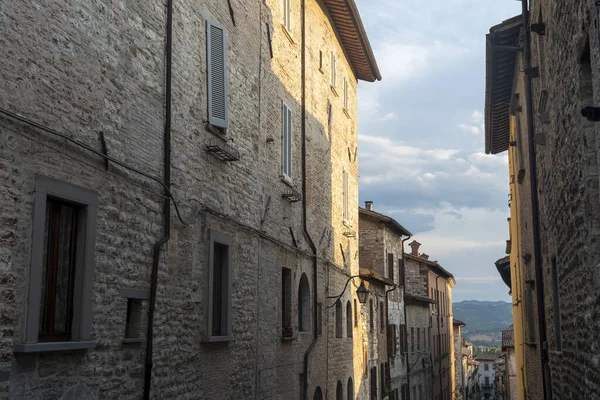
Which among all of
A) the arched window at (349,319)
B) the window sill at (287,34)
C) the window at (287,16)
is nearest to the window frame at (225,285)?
the window sill at (287,34)

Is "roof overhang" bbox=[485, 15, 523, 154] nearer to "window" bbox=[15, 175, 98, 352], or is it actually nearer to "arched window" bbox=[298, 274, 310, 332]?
"arched window" bbox=[298, 274, 310, 332]

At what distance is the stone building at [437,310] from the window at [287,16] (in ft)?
64.7

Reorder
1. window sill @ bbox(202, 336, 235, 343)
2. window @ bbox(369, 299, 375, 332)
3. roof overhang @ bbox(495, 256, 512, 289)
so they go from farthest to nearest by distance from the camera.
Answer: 1. roof overhang @ bbox(495, 256, 512, 289)
2. window @ bbox(369, 299, 375, 332)
3. window sill @ bbox(202, 336, 235, 343)

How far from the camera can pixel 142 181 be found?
815 cm

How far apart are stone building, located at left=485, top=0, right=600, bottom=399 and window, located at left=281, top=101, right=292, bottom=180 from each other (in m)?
3.99

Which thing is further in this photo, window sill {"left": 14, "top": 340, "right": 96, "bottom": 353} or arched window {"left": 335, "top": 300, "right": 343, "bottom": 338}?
arched window {"left": 335, "top": 300, "right": 343, "bottom": 338}

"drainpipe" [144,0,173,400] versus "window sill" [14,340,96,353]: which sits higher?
"drainpipe" [144,0,173,400]

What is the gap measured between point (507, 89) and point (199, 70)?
9.12 m

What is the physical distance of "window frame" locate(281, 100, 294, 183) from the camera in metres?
13.5

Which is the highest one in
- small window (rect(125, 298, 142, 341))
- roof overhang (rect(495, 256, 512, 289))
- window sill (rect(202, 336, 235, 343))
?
roof overhang (rect(495, 256, 512, 289))

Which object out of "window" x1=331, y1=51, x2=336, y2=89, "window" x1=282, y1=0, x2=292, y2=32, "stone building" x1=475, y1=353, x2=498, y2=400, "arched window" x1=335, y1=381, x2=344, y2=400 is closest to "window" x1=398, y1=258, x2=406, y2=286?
"arched window" x1=335, y1=381, x2=344, y2=400

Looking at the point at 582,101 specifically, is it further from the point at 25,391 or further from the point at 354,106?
the point at 354,106

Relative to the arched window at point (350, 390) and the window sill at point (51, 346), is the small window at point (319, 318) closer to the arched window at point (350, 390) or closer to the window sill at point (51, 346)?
the arched window at point (350, 390)

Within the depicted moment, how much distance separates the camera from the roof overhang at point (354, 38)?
1720 centimetres
